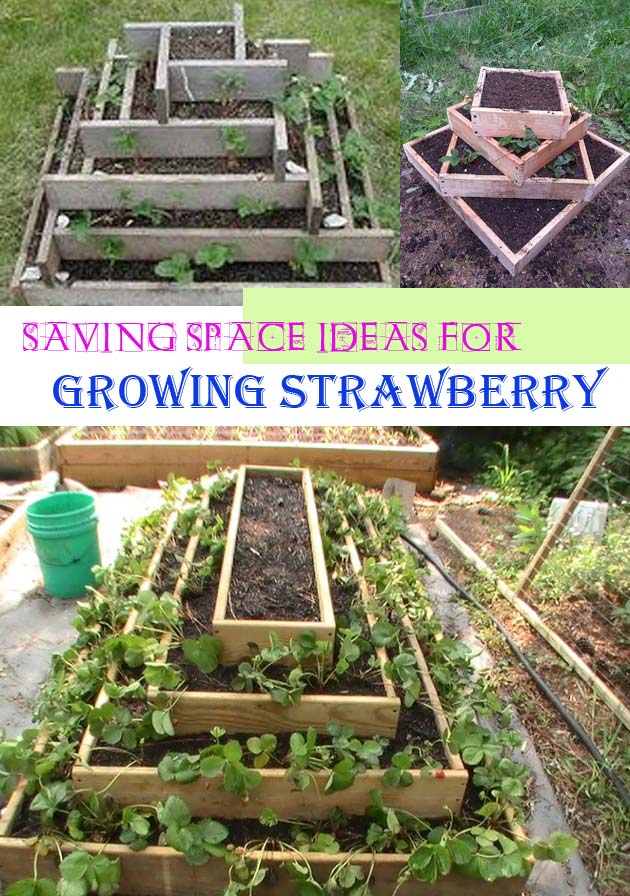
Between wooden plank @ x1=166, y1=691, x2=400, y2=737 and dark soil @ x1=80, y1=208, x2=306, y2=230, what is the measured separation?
6.71 ft

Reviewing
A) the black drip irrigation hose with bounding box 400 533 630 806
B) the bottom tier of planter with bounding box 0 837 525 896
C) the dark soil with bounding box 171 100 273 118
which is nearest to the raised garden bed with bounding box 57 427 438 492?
the black drip irrigation hose with bounding box 400 533 630 806

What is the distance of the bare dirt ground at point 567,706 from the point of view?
95.2 inches

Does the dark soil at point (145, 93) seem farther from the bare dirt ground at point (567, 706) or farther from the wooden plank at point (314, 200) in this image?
the bare dirt ground at point (567, 706)

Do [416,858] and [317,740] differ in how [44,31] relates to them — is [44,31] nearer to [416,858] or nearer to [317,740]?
[317,740]

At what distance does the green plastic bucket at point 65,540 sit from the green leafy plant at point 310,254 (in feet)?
4.50

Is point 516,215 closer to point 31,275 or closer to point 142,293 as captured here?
point 142,293

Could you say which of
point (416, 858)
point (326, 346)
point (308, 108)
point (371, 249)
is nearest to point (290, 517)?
point (326, 346)

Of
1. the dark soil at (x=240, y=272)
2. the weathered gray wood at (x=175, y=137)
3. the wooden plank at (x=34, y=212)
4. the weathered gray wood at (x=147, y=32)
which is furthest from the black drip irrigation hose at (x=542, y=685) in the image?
the weathered gray wood at (x=147, y=32)

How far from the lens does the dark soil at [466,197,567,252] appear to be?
2.73 m

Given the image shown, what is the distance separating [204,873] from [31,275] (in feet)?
7.72

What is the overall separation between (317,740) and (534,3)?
2.53 m

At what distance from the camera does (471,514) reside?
165 inches

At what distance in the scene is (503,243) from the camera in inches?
106

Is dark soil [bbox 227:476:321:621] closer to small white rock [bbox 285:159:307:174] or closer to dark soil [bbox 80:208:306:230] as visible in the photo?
dark soil [bbox 80:208:306:230]
